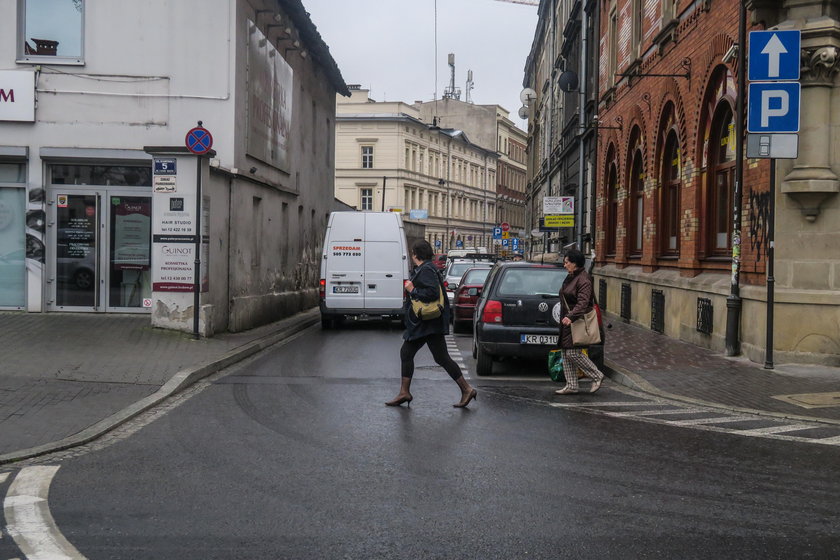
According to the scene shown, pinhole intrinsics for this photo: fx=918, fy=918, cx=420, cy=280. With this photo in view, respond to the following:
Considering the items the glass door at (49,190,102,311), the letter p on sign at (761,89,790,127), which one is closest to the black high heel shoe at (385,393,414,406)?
the letter p on sign at (761,89,790,127)

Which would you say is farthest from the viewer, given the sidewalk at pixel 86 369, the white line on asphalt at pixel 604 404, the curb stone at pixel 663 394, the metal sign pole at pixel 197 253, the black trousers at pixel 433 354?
the metal sign pole at pixel 197 253

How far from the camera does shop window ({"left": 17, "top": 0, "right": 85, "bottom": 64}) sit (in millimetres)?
16656

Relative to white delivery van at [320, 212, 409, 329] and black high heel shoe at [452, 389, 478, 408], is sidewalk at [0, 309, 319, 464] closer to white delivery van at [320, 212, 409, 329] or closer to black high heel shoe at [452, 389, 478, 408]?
white delivery van at [320, 212, 409, 329]

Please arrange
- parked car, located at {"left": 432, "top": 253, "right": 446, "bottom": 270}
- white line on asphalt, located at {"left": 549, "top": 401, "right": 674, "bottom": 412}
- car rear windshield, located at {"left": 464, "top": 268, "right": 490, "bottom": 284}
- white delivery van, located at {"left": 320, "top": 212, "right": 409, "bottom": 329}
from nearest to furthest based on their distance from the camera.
Result: 1. white line on asphalt, located at {"left": 549, "top": 401, "right": 674, "bottom": 412}
2. white delivery van, located at {"left": 320, "top": 212, "right": 409, "bottom": 329}
3. car rear windshield, located at {"left": 464, "top": 268, "right": 490, "bottom": 284}
4. parked car, located at {"left": 432, "top": 253, "right": 446, "bottom": 270}

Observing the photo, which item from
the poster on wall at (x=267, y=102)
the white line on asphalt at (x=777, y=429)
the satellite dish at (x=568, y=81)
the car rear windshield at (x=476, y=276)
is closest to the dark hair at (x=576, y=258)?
the white line on asphalt at (x=777, y=429)

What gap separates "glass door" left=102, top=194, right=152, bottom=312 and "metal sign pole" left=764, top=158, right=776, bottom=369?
10.8 meters

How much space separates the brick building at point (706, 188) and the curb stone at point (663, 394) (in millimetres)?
2077

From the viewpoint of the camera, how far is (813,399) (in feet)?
31.9

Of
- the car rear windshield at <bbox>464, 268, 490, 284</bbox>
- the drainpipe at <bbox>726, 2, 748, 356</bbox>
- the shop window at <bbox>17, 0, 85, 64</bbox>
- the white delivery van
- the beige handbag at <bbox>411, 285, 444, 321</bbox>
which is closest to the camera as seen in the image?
the beige handbag at <bbox>411, 285, 444, 321</bbox>

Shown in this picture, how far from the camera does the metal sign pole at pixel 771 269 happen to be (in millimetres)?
11766

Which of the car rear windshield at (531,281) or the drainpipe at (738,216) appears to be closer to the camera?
the car rear windshield at (531,281)

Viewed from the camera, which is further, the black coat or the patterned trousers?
the patterned trousers

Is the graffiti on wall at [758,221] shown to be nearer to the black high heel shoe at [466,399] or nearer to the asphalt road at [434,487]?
the asphalt road at [434,487]

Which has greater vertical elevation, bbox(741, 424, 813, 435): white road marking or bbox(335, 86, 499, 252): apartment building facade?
bbox(335, 86, 499, 252): apartment building facade
